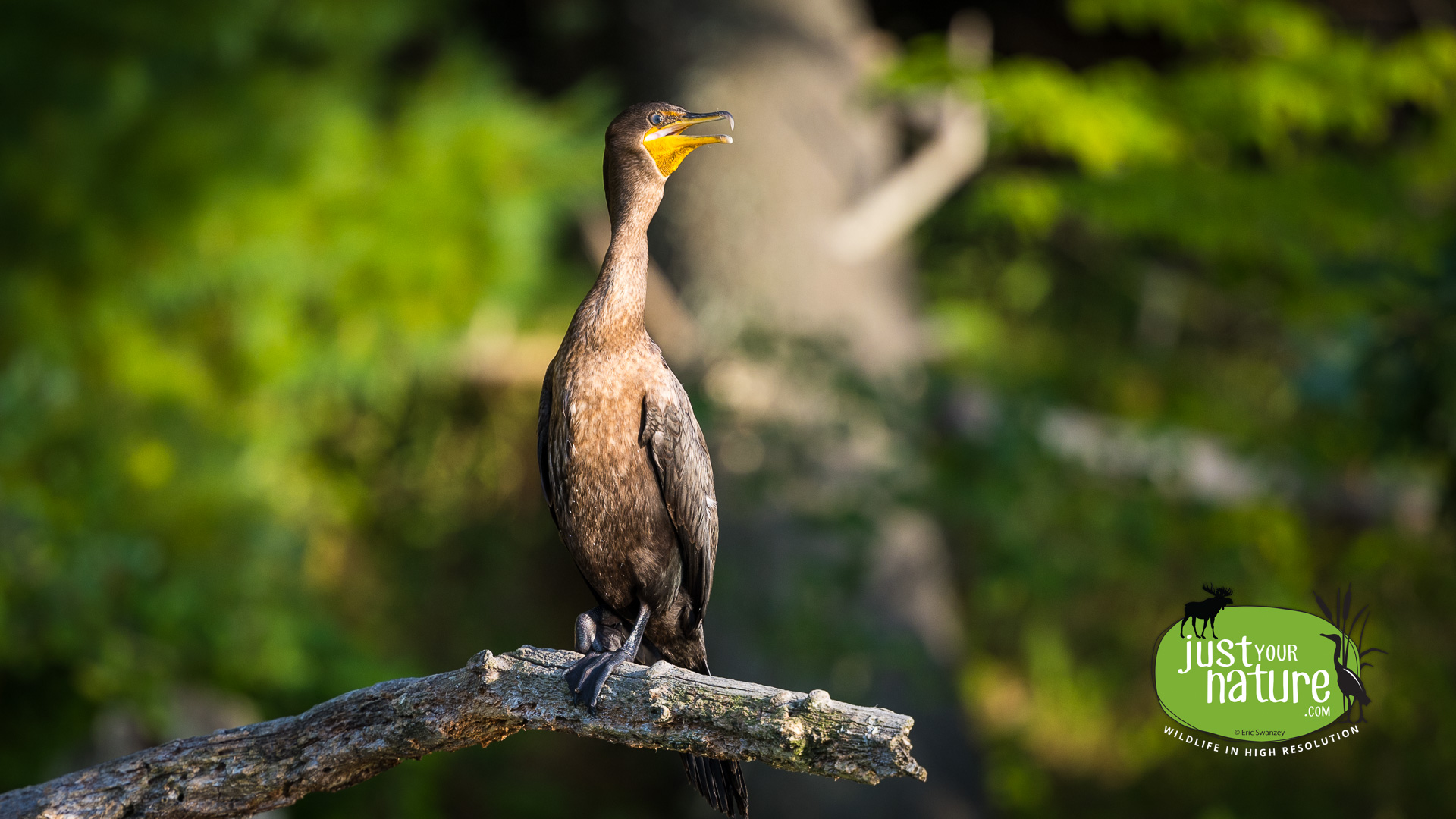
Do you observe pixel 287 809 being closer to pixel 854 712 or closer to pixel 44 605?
pixel 44 605

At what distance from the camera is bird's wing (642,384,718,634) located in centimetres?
169

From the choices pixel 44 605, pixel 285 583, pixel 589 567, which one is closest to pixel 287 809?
pixel 285 583

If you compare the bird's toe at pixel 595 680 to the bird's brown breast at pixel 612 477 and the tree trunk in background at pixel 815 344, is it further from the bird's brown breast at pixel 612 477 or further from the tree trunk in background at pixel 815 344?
the tree trunk in background at pixel 815 344

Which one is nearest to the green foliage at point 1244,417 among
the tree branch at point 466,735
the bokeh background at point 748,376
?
the bokeh background at point 748,376

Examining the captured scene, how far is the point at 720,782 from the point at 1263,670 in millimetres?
1317

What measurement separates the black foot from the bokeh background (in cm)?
298

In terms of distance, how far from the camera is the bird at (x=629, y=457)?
151cm

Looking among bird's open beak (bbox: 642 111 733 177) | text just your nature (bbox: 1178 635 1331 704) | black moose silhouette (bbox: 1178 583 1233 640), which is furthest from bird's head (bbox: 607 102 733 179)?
→ text just your nature (bbox: 1178 635 1331 704)

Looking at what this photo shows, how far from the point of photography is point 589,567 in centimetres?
168

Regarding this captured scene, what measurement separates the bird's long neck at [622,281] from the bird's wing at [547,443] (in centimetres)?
13

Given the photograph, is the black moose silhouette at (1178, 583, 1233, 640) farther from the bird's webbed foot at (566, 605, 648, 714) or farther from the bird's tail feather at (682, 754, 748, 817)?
the bird's webbed foot at (566, 605, 648, 714)

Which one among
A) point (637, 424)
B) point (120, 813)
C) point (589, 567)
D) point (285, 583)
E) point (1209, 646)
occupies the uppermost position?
point (285, 583)

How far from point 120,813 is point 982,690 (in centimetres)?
786

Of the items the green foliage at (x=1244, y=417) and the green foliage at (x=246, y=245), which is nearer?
the green foliage at (x=1244, y=417)
